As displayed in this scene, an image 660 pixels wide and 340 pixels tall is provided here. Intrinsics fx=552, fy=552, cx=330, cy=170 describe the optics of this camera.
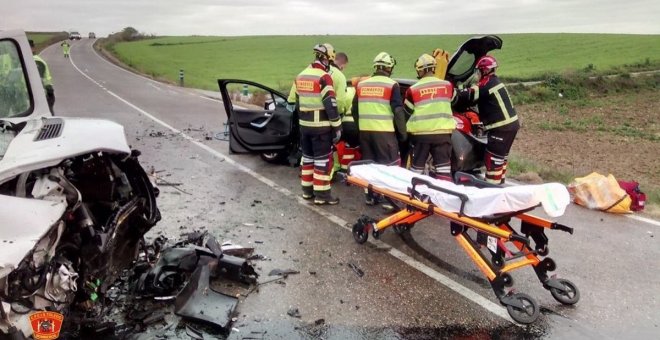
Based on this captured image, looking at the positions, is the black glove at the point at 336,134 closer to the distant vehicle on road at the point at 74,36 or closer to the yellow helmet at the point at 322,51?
the yellow helmet at the point at 322,51

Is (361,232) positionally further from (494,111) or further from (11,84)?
(11,84)

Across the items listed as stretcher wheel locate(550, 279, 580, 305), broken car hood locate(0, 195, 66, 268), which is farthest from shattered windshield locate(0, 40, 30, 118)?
stretcher wheel locate(550, 279, 580, 305)

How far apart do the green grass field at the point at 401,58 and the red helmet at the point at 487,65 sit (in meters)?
23.0

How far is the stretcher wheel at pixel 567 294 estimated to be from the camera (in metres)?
4.43

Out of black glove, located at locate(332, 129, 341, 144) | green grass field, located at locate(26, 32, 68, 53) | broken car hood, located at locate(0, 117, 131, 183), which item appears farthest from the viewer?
green grass field, located at locate(26, 32, 68, 53)

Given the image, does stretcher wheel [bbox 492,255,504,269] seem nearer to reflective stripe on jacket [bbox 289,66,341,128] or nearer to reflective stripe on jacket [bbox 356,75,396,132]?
reflective stripe on jacket [bbox 356,75,396,132]

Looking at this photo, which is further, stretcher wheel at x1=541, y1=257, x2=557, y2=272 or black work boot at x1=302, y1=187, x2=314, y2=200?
black work boot at x1=302, y1=187, x2=314, y2=200

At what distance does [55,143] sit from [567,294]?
4.01 metres

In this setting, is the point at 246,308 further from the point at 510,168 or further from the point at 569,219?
the point at 510,168

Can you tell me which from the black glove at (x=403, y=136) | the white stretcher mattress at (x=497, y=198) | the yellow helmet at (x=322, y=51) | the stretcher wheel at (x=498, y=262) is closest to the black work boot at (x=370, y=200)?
the black glove at (x=403, y=136)

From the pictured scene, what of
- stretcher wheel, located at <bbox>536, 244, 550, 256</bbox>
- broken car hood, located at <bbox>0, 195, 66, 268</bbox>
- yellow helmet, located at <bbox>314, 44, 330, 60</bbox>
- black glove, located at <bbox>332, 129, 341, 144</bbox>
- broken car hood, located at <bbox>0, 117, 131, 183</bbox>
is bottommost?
stretcher wheel, located at <bbox>536, 244, 550, 256</bbox>

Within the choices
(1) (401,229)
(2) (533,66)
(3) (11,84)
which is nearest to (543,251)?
(1) (401,229)

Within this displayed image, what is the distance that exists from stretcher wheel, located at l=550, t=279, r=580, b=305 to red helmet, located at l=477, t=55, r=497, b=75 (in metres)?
3.49

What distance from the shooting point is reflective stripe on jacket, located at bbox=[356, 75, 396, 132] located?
6.64m
